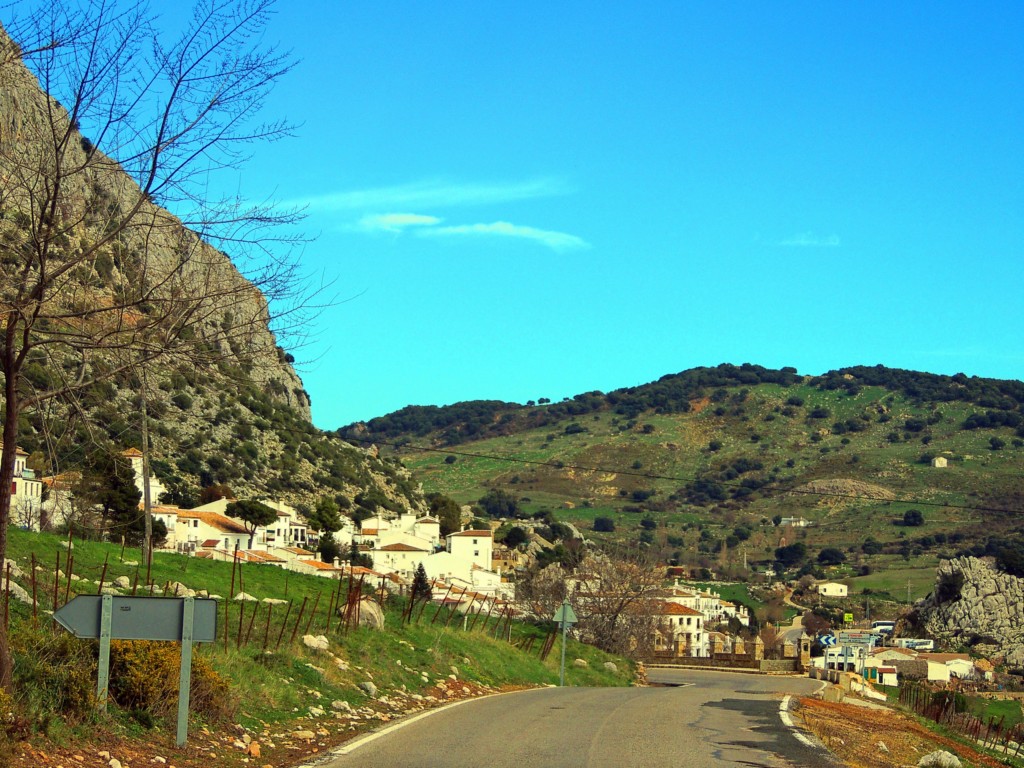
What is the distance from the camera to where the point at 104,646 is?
1181 centimetres

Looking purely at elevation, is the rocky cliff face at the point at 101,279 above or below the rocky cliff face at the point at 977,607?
above

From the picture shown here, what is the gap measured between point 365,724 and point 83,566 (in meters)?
9.38

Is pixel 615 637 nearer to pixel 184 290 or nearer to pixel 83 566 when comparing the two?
pixel 83 566

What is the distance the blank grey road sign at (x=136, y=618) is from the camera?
11.6 metres

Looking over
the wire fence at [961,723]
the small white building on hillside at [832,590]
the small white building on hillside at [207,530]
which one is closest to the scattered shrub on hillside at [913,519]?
the small white building on hillside at [832,590]

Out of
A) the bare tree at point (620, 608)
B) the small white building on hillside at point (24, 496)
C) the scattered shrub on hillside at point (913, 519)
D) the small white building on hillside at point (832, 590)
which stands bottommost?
the small white building on hillside at point (832, 590)

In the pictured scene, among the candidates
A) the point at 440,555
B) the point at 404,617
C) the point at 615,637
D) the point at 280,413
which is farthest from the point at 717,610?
the point at 404,617

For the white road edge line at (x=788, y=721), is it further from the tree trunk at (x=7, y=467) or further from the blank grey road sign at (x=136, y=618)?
the tree trunk at (x=7, y=467)

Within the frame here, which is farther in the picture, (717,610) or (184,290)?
(717,610)

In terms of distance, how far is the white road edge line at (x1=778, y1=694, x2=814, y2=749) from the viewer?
619 inches

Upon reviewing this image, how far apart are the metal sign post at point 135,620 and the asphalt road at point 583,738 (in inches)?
75.7

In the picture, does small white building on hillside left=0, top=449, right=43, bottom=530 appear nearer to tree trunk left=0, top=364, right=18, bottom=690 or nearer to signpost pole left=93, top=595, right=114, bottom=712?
signpost pole left=93, top=595, right=114, bottom=712

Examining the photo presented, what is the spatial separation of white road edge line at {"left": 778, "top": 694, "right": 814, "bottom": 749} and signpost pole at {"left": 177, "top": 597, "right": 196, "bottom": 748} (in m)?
7.71

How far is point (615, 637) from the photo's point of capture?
172ft
